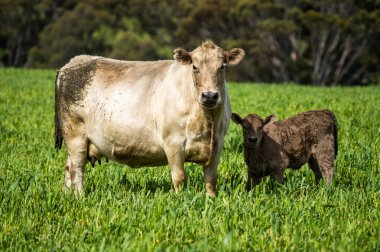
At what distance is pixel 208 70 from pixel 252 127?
151cm

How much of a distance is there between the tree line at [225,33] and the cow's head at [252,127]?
3152 centimetres

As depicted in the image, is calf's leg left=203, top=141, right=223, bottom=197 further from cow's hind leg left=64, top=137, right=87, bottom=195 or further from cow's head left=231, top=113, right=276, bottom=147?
cow's hind leg left=64, top=137, right=87, bottom=195

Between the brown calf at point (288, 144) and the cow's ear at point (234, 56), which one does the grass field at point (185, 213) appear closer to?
the brown calf at point (288, 144)

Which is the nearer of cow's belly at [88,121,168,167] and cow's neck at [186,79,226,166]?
cow's neck at [186,79,226,166]

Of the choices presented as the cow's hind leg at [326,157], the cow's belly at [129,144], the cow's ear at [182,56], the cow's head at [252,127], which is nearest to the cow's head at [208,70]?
the cow's ear at [182,56]

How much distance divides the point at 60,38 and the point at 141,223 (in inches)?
2010

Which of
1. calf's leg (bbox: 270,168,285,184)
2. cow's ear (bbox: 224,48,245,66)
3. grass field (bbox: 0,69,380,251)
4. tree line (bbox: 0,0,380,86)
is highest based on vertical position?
tree line (bbox: 0,0,380,86)

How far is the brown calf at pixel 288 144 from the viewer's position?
24.1 ft

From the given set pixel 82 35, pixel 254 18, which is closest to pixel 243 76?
pixel 254 18

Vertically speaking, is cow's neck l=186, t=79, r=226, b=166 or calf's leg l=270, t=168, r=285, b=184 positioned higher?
cow's neck l=186, t=79, r=226, b=166

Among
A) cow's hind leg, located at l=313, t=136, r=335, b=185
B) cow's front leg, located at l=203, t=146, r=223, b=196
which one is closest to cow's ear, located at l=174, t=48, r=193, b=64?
cow's front leg, located at l=203, t=146, r=223, b=196

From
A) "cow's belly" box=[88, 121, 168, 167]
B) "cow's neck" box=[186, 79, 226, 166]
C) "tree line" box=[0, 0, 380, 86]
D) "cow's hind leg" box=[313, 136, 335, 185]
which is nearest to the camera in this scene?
"cow's neck" box=[186, 79, 226, 166]

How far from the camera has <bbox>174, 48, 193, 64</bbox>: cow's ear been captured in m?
6.23

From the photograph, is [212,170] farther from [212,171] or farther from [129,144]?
[129,144]
